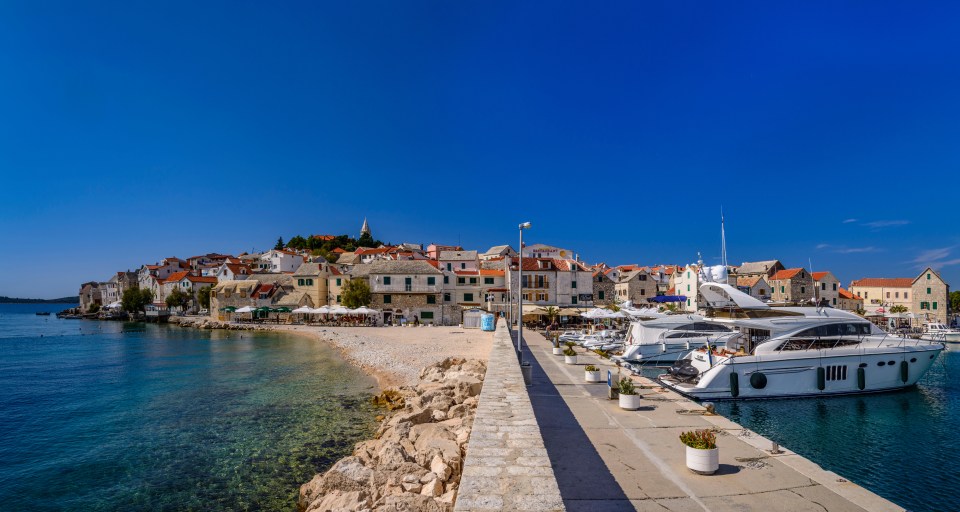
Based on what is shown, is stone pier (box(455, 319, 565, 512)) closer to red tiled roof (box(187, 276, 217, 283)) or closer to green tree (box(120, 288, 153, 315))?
red tiled roof (box(187, 276, 217, 283))

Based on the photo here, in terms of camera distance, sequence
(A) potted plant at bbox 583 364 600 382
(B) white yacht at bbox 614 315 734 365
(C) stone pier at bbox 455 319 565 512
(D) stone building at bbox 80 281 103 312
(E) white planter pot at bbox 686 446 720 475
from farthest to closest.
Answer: (D) stone building at bbox 80 281 103 312, (B) white yacht at bbox 614 315 734 365, (A) potted plant at bbox 583 364 600 382, (E) white planter pot at bbox 686 446 720 475, (C) stone pier at bbox 455 319 565 512

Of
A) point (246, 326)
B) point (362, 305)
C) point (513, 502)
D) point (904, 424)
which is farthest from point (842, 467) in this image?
point (246, 326)

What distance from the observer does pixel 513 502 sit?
567 centimetres

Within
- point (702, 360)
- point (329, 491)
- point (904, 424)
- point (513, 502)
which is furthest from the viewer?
point (702, 360)

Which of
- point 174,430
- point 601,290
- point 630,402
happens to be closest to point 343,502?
point 630,402

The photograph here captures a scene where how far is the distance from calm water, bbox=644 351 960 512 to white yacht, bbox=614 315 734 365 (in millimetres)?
8923

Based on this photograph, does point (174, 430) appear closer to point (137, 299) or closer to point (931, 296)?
point (931, 296)

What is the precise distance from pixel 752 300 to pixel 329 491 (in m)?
27.6

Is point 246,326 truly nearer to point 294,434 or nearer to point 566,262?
point 566,262

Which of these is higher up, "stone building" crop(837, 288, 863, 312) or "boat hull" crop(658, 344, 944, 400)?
"stone building" crop(837, 288, 863, 312)

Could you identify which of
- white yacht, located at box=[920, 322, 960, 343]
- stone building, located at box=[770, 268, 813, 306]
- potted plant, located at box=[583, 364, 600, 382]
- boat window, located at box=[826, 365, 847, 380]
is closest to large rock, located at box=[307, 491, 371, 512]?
potted plant, located at box=[583, 364, 600, 382]

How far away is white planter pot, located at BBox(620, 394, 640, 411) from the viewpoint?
14.0 m

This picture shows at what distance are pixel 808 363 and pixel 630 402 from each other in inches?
572

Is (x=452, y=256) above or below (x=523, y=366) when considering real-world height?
above
